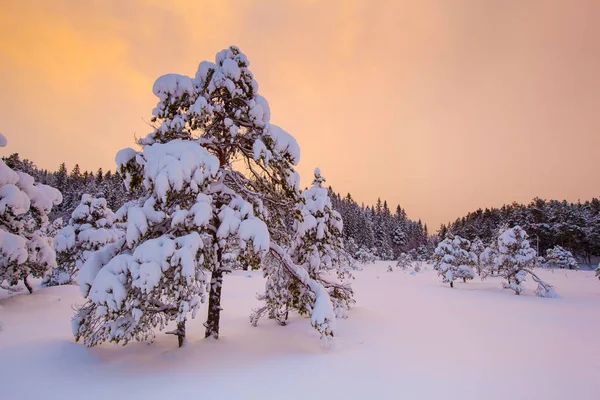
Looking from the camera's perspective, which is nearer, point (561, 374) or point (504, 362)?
point (561, 374)

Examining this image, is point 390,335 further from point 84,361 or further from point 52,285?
point 52,285

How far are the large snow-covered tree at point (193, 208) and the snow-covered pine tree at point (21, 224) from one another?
7.71 meters

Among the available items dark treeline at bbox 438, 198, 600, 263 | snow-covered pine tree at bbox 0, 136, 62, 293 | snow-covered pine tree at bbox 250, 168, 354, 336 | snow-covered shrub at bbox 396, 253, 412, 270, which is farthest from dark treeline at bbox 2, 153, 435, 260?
snow-covered pine tree at bbox 250, 168, 354, 336

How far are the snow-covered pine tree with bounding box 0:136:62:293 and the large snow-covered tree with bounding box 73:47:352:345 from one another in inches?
303

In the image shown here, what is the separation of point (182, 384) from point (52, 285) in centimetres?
1983

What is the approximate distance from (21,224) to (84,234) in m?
3.98

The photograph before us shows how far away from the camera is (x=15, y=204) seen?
11469mm

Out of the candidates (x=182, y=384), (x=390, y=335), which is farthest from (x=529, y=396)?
(x=182, y=384)

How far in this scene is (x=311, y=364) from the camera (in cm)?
642

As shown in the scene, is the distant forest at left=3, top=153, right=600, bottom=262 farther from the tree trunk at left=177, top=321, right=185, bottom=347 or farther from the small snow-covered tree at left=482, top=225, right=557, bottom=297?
the tree trunk at left=177, top=321, right=185, bottom=347

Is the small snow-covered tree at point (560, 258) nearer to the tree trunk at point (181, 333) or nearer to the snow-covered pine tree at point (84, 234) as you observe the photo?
the tree trunk at point (181, 333)

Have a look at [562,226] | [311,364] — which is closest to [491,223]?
[562,226]

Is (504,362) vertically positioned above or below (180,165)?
below

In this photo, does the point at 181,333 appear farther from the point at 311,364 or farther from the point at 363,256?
the point at 363,256
